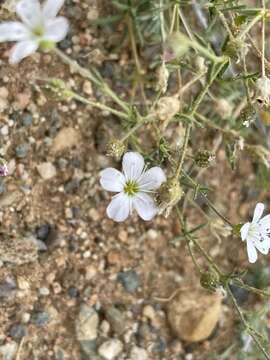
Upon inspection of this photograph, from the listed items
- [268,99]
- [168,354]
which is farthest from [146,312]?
[268,99]

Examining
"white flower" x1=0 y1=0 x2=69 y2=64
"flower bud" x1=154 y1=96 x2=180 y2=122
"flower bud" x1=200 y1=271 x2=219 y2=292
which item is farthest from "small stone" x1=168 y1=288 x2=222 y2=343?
"white flower" x1=0 y1=0 x2=69 y2=64

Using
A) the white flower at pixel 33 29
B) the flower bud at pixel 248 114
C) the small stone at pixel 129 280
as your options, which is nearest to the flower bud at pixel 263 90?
the flower bud at pixel 248 114

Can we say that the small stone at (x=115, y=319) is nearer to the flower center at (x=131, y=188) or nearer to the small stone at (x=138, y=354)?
the small stone at (x=138, y=354)

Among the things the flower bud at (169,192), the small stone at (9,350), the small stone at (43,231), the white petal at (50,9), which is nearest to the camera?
the white petal at (50,9)

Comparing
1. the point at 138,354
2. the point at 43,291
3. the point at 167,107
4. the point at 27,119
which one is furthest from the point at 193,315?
the point at 167,107

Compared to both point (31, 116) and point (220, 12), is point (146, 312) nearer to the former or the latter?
point (31, 116)

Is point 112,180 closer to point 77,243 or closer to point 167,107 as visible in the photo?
point 167,107
